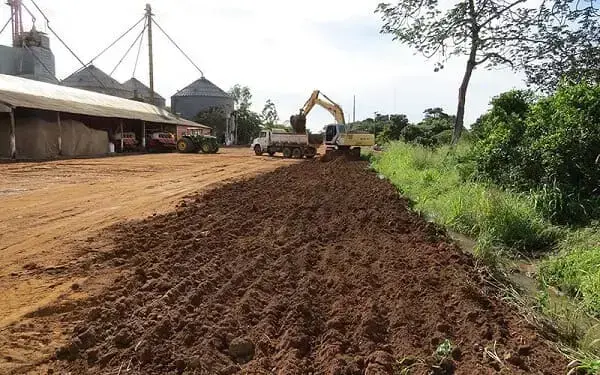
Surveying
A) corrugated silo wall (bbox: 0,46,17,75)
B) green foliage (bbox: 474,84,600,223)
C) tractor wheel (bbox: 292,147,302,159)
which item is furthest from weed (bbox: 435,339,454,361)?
corrugated silo wall (bbox: 0,46,17,75)

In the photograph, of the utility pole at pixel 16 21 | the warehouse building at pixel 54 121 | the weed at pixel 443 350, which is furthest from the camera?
the utility pole at pixel 16 21

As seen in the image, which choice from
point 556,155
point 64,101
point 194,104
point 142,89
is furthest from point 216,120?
point 556,155

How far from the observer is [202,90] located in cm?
6362

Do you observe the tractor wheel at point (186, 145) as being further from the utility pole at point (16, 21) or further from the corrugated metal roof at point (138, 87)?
the corrugated metal roof at point (138, 87)

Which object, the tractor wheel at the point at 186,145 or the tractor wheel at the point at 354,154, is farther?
the tractor wheel at the point at 186,145

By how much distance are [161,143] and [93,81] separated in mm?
22702

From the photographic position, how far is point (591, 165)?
8852 millimetres

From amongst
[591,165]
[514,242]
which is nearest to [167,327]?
[514,242]

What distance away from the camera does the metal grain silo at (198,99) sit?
63062mm

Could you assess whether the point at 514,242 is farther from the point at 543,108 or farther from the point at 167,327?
the point at 167,327

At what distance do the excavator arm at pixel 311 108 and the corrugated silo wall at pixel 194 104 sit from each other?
31.6 meters

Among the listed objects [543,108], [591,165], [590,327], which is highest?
[543,108]

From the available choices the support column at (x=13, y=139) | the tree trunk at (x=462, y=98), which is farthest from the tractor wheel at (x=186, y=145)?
the tree trunk at (x=462, y=98)

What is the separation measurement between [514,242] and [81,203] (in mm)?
8281
